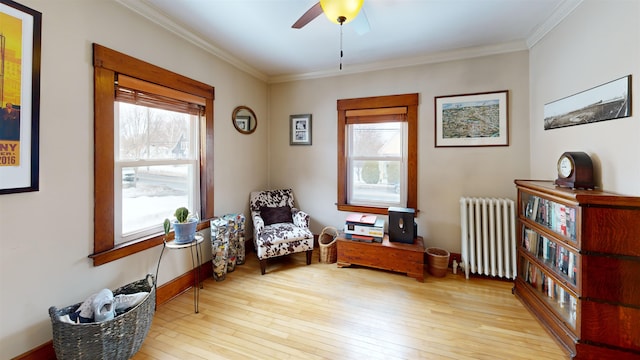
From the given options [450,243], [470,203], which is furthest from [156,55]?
[450,243]

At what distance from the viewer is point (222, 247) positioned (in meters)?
2.57

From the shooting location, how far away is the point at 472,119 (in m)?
2.76

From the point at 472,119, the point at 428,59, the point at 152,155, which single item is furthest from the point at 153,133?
the point at 472,119

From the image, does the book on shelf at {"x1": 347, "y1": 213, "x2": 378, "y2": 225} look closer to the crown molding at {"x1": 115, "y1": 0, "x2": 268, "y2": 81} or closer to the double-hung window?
the double-hung window

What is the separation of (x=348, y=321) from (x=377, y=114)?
2.39 meters

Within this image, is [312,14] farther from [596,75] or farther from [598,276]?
[598,276]

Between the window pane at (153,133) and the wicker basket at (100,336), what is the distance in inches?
45.9

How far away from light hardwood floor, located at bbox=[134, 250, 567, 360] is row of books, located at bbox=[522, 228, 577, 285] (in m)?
0.49

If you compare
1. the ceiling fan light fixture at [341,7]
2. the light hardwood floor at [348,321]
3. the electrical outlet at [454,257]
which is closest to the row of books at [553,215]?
the light hardwood floor at [348,321]

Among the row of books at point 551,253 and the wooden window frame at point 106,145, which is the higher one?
the wooden window frame at point 106,145

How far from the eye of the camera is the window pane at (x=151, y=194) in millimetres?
2023

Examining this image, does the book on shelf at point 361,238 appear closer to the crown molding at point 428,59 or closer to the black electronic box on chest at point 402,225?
the black electronic box on chest at point 402,225

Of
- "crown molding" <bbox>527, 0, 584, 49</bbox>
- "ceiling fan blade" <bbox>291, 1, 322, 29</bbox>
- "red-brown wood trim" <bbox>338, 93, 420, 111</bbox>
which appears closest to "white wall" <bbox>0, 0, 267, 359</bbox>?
"ceiling fan blade" <bbox>291, 1, 322, 29</bbox>

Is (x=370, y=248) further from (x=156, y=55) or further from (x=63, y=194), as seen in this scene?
(x=156, y=55)
